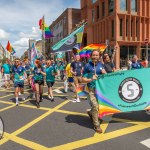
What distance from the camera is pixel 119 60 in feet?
110

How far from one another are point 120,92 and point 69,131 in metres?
1.49

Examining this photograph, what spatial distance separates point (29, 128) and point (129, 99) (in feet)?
8.07

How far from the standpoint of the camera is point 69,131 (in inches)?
221

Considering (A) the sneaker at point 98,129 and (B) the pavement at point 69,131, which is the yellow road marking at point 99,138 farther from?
(A) the sneaker at point 98,129

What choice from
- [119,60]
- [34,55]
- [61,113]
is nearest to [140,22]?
[119,60]

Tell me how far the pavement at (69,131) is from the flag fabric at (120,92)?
43 cm

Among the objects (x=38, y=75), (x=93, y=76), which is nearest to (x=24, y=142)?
(x=93, y=76)

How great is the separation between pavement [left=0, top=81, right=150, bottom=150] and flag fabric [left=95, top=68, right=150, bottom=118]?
430mm

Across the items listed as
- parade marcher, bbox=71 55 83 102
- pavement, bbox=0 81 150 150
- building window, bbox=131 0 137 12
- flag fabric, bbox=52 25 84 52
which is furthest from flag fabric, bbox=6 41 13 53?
pavement, bbox=0 81 150 150

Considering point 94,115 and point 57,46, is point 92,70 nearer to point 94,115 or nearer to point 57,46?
point 94,115

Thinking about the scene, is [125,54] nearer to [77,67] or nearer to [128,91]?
[77,67]

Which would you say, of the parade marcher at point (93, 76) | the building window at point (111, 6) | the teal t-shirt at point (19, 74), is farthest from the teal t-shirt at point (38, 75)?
the building window at point (111, 6)

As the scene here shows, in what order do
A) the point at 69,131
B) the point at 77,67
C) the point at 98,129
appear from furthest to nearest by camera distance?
1. the point at 77,67
2. the point at 69,131
3. the point at 98,129

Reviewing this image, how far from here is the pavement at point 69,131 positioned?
15.6 feet
